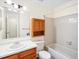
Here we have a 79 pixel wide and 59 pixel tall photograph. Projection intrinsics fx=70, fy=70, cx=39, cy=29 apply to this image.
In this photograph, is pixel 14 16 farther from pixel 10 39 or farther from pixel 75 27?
pixel 75 27

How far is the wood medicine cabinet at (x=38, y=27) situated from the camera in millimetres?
2751

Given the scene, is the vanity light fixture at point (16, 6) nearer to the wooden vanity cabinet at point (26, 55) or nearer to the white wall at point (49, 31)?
the white wall at point (49, 31)

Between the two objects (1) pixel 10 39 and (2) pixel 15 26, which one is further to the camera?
(2) pixel 15 26

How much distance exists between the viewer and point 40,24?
2.98 m

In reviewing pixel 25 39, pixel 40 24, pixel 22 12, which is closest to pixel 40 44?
pixel 25 39

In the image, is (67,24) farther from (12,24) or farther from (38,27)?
(12,24)

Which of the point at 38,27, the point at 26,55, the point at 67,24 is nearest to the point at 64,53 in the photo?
the point at 67,24

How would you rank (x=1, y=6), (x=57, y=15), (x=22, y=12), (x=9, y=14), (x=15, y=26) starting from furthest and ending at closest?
(x=57, y=15) < (x=22, y=12) < (x=15, y=26) < (x=9, y=14) < (x=1, y=6)

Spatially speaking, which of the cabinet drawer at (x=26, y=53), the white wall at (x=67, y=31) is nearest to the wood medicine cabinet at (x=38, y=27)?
the white wall at (x=67, y=31)

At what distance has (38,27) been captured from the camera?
292 cm

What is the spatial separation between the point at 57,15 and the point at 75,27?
1.11 m

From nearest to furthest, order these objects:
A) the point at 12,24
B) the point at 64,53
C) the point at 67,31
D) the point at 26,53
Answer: the point at 26,53 → the point at 12,24 → the point at 64,53 → the point at 67,31

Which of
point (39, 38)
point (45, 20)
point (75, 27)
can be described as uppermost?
point (45, 20)

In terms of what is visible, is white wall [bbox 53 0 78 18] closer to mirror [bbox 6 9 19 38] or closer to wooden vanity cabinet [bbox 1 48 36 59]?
mirror [bbox 6 9 19 38]
